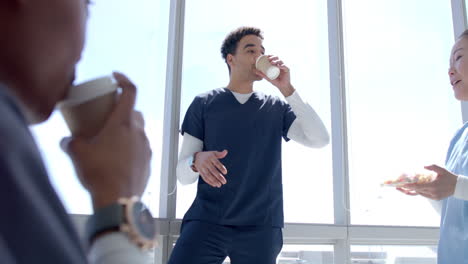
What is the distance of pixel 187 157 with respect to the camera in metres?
1.83

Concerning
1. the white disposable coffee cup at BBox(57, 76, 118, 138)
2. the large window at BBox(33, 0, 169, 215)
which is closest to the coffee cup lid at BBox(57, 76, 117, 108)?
the white disposable coffee cup at BBox(57, 76, 118, 138)

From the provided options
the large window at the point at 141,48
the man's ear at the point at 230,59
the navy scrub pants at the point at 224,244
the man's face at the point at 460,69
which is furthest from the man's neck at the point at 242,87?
the man's face at the point at 460,69

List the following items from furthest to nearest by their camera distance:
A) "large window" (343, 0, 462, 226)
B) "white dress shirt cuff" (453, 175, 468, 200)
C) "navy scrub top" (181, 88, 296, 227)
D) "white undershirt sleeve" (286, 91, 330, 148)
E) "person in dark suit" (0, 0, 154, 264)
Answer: "large window" (343, 0, 462, 226) < "white undershirt sleeve" (286, 91, 330, 148) < "navy scrub top" (181, 88, 296, 227) < "white dress shirt cuff" (453, 175, 468, 200) < "person in dark suit" (0, 0, 154, 264)

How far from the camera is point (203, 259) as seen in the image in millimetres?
1620

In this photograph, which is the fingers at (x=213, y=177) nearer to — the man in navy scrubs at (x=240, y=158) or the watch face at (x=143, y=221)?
the man in navy scrubs at (x=240, y=158)

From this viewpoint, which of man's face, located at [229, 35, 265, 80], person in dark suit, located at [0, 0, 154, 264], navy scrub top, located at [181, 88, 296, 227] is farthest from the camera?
man's face, located at [229, 35, 265, 80]

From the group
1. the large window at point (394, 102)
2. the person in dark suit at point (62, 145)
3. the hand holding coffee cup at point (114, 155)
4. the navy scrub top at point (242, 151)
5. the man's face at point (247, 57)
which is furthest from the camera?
the large window at point (394, 102)

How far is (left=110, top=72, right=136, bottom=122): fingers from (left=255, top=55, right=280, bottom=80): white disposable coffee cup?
1410 mm

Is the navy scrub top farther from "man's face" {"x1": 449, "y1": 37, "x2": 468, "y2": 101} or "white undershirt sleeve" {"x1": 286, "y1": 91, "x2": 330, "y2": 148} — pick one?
"man's face" {"x1": 449, "y1": 37, "x2": 468, "y2": 101}

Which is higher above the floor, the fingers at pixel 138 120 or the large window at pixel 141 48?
the large window at pixel 141 48

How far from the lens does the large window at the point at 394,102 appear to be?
2.46 meters

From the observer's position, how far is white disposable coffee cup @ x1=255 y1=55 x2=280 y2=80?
72.0 inches

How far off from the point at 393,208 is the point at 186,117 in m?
1.30

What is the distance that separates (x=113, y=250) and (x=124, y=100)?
148 mm
